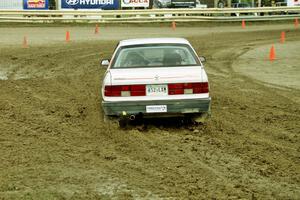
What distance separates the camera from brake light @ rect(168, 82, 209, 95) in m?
8.70

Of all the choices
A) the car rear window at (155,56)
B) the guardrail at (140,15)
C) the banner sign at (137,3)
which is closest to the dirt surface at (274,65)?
the car rear window at (155,56)

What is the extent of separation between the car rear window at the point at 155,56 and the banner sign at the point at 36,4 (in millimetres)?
30592

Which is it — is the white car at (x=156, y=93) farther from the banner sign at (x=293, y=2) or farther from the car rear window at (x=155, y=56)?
the banner sign at (x=293, y=2)

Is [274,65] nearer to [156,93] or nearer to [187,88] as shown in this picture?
[187,88]

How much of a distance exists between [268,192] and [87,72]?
11799 mm

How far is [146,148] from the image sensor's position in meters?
7.89

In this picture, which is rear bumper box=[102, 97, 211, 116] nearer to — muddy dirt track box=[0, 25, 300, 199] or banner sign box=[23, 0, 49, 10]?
muddy dirt track box=[0, 25, 300, 199]

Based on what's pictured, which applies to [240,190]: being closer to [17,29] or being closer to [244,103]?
[244,103]

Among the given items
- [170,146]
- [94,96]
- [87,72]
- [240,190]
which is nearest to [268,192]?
[240,190]

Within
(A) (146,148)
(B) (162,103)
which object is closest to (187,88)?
(B) (162,103)

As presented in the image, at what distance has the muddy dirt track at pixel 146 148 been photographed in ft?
20.2

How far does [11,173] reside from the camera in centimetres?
676

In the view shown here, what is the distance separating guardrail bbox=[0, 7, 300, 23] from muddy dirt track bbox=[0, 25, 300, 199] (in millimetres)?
22763

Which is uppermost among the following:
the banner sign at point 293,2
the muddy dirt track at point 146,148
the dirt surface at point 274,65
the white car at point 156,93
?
the banner sign at point 293,2
